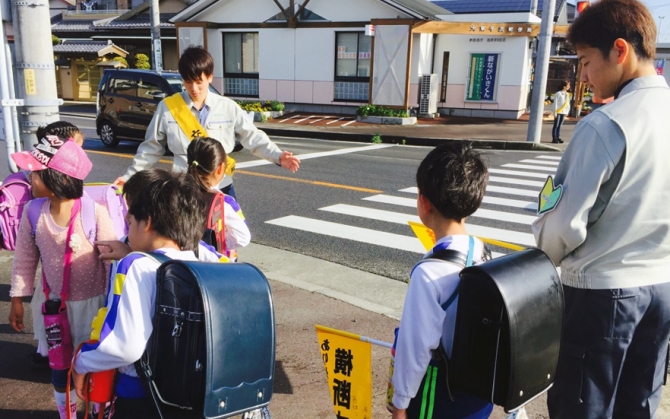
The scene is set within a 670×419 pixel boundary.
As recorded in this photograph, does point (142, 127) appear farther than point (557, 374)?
Yes

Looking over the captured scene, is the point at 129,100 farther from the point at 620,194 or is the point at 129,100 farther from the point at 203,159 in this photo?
the point at 620,194

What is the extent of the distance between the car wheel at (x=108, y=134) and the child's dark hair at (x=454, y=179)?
12799 mm

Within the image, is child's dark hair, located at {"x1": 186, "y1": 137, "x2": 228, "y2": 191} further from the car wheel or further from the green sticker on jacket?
the car wheel

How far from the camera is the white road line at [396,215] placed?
7.37 metres

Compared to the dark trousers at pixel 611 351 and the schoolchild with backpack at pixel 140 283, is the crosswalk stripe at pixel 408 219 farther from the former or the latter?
the schoolchild with backpack at pixel 140 283

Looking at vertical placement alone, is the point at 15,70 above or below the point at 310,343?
above

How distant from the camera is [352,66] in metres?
21.7

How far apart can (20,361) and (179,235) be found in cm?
231

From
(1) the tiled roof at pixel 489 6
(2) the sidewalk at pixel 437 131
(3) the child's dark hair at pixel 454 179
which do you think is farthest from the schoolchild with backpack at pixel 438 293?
(1) the tiled roof at pixel 489 6

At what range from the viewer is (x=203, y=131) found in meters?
3.79

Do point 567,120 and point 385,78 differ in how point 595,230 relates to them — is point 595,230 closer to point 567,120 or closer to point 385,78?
point 385,78

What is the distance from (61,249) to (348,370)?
55.5 inches

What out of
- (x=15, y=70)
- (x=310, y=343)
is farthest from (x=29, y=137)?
(x=310, y=343)

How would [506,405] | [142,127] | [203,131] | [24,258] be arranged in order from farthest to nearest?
[142,127] → [203,131] → [24,258] → [506,405]
